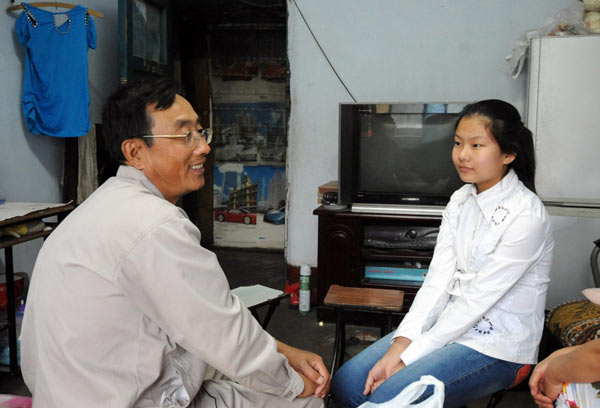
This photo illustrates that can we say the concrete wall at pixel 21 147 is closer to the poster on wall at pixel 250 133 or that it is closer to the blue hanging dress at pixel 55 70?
the blue hanging dress at pixel 55 70

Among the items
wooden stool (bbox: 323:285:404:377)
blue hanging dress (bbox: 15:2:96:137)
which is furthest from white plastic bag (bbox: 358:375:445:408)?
blue hanging dress (bbox: 15:2:96:137)

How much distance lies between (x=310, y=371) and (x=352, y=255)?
7.18 ft

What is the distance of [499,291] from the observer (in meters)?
1.69

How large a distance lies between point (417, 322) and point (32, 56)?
9.96 ft

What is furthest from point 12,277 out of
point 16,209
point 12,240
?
point 16,209

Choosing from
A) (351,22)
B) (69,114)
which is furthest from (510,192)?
(69,114)

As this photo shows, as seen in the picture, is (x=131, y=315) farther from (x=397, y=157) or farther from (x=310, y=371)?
(x=397, y=157)

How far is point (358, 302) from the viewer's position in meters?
2.46

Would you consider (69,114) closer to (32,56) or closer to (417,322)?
(32,56)

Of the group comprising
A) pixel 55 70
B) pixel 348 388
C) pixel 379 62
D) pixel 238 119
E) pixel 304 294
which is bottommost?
pixel 304 294

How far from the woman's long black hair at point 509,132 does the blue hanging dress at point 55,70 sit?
9.41ft

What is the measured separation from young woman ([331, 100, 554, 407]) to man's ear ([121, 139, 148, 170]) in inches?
37.4

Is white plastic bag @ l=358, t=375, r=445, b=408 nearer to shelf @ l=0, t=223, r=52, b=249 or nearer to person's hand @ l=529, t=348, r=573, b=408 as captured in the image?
person's hand @ l=529, t=348, r=573, b=408

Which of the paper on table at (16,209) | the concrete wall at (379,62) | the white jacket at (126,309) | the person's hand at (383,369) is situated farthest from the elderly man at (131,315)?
the concrete wall at (379,62)
